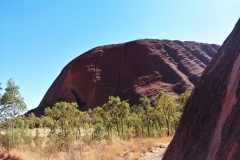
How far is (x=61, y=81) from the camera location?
276 ft

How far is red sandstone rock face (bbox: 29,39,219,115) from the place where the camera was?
7131 centimetres

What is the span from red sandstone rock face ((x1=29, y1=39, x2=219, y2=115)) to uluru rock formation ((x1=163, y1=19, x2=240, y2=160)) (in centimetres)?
6043

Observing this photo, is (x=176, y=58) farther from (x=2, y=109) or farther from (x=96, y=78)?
(x=2, y=109)

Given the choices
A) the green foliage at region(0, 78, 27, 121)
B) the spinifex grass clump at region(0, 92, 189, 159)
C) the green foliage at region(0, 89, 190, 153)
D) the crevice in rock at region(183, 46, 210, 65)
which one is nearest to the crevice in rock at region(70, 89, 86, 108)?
the spinifex grass clump at region(0, 92, 189, 159)

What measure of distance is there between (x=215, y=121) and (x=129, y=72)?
73.2m

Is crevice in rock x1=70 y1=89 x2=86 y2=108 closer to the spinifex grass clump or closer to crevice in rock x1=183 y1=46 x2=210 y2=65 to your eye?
the spinifex grass clump

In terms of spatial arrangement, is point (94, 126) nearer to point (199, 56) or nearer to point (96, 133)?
point (96, 133)

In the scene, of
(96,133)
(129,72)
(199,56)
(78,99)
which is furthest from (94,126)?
(199,56)

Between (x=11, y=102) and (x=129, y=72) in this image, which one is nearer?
(x=11, y=102)

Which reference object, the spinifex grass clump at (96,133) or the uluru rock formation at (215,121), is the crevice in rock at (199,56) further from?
the uluru rock formation at (215,121)

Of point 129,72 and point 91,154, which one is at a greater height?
point 129,72

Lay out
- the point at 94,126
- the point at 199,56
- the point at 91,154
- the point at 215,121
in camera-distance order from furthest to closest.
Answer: the point at 199,56 < the point at 94,126 < the point at 91,154 < the point at 215,121

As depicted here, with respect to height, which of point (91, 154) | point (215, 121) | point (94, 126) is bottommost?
point (94, 126)

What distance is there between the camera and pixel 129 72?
77625 mm
